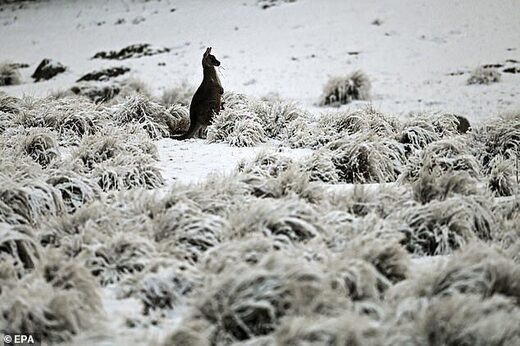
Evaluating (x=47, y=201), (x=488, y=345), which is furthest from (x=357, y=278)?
(x=47, y=201)

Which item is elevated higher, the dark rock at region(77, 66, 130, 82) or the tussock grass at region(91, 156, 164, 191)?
the tussock grass at region(91, 156, 164, 191)

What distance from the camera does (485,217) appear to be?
3.53 meters

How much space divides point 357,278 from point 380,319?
237 millimetres

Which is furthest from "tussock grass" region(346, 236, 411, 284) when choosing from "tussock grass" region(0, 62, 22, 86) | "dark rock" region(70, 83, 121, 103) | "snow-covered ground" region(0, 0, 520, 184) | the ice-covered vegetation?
"tussock grass" region(0, 62, 22, 86)

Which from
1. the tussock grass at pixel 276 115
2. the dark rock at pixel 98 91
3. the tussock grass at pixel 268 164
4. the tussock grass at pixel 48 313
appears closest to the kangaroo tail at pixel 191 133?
the tussock grass at pixel 276 115

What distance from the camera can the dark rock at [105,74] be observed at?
1354cm

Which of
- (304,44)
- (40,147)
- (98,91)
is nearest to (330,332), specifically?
(40,147)

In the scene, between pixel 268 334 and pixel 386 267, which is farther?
pixel 386 267

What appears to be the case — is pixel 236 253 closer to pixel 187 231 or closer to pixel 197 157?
pixel 187 231

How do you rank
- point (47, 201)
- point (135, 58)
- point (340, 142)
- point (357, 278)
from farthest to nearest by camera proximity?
point (135, 58) < point (340, 142) < point (47, 201) < point (357, 278)

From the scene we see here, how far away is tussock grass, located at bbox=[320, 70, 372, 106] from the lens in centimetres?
1043

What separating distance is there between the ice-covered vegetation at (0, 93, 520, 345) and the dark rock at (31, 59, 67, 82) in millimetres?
9341

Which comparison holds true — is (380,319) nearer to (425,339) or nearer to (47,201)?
(425,339)

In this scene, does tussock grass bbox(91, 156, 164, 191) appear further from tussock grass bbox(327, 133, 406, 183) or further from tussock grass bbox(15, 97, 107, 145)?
tussock grass bbox(327, 133, 406, 183)
